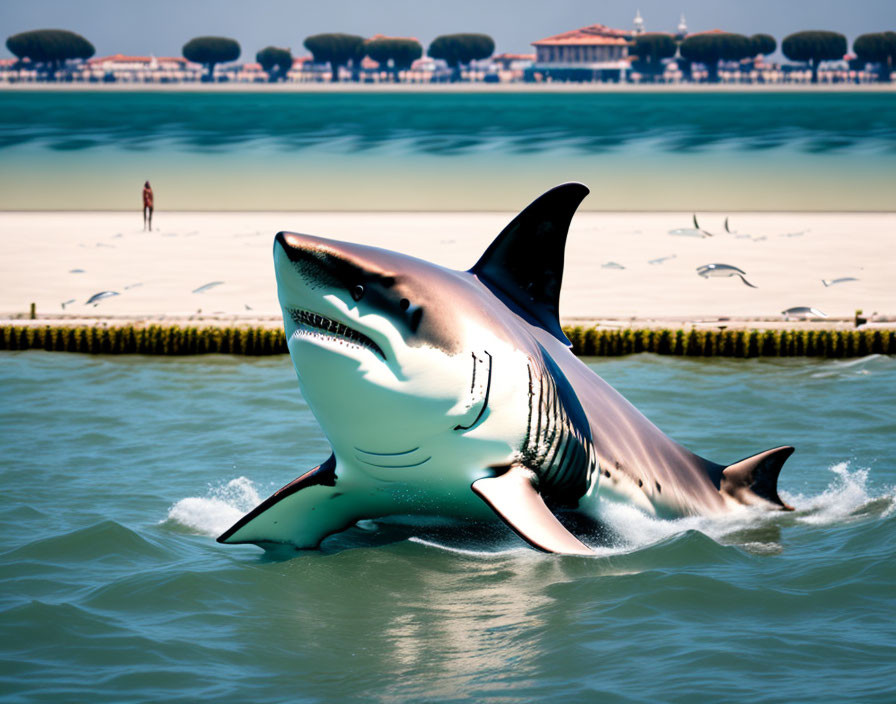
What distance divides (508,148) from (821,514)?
90101 millimetres

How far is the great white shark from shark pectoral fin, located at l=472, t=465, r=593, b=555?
1 cm

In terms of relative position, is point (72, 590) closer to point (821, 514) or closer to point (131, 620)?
point (131, 620)

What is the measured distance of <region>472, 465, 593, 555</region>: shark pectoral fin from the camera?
7.45 meters

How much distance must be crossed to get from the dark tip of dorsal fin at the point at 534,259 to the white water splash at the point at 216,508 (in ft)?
A: 11.3

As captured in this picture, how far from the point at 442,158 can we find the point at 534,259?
82337 mm

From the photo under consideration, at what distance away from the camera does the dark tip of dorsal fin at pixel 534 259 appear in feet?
29.5

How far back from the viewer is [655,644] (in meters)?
8.06

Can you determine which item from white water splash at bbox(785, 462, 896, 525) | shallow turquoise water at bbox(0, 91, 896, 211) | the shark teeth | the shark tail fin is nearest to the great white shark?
the shark teeth

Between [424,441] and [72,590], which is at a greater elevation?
[424,441]

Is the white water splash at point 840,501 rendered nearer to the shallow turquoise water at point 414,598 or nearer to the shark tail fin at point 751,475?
the shallow turquoise water at point 414,598

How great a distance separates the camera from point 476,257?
32.0 metres

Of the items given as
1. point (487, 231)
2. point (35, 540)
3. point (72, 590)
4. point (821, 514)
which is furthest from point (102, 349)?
point (487, 231)

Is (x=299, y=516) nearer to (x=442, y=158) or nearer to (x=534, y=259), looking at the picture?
(x=534, y=259)

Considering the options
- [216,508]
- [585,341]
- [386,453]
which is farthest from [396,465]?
[585,341]
